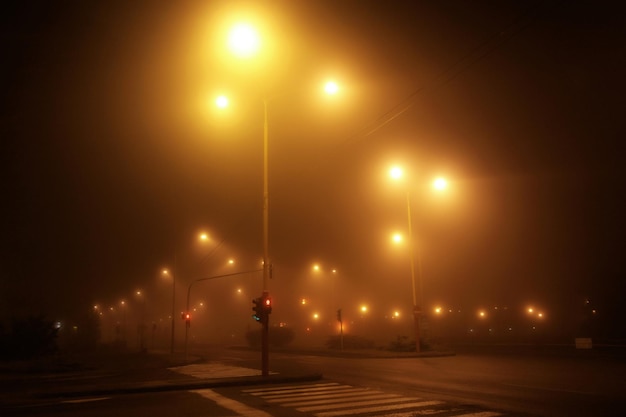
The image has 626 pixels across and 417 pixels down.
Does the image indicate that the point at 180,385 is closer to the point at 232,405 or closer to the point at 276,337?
the point at 232,405

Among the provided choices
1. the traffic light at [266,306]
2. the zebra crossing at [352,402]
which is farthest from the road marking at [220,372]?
the zebra crossing at [352,402]

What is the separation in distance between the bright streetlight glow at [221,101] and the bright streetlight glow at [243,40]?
339 centimetres

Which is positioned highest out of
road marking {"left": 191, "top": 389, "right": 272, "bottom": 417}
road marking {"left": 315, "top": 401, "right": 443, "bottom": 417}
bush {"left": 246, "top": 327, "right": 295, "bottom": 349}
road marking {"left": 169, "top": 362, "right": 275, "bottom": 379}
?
bush {"left": 246, "top": 327, "right": 295, "bottom": 349}

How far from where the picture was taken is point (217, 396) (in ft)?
52.3

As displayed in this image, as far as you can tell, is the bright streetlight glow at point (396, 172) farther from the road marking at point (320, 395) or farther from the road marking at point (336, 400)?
the road marking at point (336, 400)

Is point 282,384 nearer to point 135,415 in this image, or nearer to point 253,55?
point 135,415

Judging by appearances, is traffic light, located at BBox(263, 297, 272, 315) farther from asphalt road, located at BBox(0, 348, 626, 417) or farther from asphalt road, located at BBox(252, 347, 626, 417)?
asphalt road, located at BBox(252, 347, 626, 417)

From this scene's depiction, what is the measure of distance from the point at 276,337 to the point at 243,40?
48489 millimetres

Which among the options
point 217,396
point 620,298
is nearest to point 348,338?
point 620,298

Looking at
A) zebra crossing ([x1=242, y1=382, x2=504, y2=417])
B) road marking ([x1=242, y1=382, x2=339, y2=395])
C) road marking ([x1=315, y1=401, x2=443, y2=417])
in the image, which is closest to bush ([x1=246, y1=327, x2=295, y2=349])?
road marking ([x1=242, y1=382, x2=339, y2=395])

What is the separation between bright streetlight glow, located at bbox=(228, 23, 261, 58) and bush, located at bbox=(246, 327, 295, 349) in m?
47.2

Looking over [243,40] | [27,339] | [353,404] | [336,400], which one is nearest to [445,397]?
[353,404]

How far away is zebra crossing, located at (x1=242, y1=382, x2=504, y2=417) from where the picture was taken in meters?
12.1

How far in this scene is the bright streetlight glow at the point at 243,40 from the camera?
15953 mm
